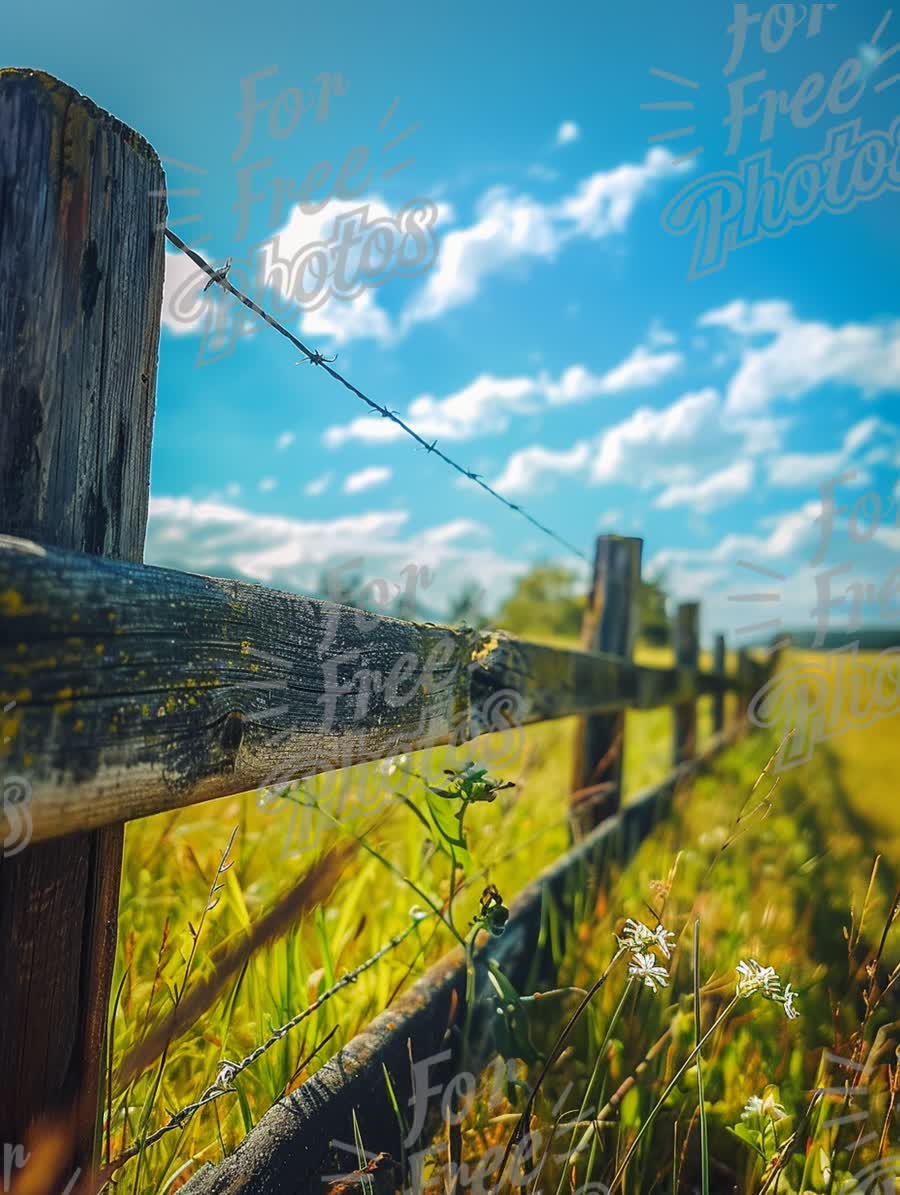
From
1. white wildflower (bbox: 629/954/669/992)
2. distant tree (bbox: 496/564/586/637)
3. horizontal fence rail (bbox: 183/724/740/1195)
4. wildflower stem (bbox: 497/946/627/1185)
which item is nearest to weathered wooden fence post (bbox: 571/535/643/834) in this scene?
A: horizontal fence rail (bbox: 183/724/740/1195)

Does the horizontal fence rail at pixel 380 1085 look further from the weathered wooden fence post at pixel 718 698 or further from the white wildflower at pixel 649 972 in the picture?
the weathered wooden fence post at pixel 718 698

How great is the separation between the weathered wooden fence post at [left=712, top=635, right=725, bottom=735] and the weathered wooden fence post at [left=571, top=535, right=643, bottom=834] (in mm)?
5040

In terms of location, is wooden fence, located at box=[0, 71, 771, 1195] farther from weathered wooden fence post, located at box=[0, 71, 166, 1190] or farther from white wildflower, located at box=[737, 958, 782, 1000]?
white wildflower, located at box=[737, 958, 782, 1000]

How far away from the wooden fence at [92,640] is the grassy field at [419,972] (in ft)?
0.54

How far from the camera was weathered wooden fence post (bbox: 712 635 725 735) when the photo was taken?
8453mm

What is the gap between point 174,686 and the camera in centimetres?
86

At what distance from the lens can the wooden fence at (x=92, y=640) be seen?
0.75 meters

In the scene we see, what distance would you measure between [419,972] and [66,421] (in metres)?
1.41

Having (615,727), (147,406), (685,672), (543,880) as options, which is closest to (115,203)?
(147,406)

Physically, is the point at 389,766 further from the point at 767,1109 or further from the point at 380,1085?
the point at 767,1109

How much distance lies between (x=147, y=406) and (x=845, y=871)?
4.58 metres

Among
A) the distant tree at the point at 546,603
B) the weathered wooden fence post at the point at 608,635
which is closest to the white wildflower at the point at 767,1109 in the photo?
the weathered wooden fence post at the point at 608,635

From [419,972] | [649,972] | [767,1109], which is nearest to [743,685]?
[419,972]

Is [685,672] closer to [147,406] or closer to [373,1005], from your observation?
[373,1005]
